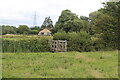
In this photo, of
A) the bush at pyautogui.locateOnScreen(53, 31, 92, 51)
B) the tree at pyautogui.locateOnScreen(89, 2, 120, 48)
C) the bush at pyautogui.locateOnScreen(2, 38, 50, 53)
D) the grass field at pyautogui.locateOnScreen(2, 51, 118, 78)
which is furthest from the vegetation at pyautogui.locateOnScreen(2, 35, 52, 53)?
the grass field at pyautogui.locateOnScreen(2, 51, 118, 78)

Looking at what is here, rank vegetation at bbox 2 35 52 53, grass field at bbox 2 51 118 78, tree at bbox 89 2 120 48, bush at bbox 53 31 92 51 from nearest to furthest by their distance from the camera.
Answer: grass field at bbox 2 51 118 78
vegetation at bbox 2 35 52 53
tree at bbox 89 2 120 48
bush at bbox 53 31 92 51

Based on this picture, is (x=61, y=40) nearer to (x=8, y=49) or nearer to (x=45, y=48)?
(x=45, y=48)

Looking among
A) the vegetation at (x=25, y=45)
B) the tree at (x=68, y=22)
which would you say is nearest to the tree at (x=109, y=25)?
the vegetation at (x=25, y=45)

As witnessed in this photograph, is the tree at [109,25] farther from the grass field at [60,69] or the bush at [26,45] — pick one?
the grass field at [60,69]

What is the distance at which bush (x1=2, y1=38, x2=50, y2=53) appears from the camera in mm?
8367

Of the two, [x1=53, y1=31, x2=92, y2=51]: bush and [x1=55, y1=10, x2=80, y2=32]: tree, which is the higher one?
[x1=55, y1=10, x2=80, y2=32]: tree

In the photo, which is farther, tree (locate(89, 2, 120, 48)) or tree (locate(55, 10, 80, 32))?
tree (locate(55, 10, 80, 32))

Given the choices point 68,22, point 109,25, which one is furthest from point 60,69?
point 68,22

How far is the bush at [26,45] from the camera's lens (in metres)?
8.37

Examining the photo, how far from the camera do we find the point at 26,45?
8.76 meters

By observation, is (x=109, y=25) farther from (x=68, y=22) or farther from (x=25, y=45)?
(x=68, y=22)

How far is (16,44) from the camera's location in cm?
852

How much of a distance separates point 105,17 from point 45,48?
427 centimetres

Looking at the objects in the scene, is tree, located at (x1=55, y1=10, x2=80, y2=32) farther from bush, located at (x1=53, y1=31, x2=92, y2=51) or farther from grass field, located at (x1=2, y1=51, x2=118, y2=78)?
grass field, located at (x1=2, y1=51, x2=118, y2=78)
